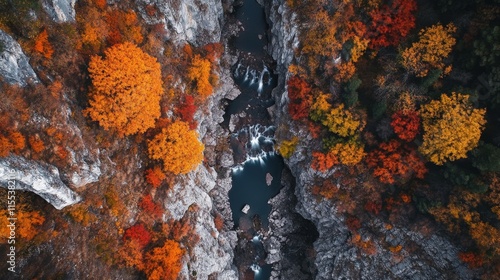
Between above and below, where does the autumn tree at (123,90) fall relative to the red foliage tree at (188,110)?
below

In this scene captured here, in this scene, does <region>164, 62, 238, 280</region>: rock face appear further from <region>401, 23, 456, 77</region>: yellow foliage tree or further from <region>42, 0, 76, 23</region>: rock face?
<region>401, 23, 456, 77</region>: yellow foliage tree

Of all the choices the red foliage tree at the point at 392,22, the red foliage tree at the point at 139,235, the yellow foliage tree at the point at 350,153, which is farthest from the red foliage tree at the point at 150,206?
the red foliage tree at the point at 392,22

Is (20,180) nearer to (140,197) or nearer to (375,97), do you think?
(140,197)

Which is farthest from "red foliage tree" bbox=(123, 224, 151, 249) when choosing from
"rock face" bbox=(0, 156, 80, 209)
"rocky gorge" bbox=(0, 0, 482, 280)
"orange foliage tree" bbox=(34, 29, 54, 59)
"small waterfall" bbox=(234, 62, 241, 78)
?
"small waterfall" bbox=(234, 62, 241, 78)

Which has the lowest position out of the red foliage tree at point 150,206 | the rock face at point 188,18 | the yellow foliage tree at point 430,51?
the red foliage tree at point 150,206

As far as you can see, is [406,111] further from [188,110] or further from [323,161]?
[188,110]

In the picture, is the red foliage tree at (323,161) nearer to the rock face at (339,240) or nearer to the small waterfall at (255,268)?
the rock face at (339,240)

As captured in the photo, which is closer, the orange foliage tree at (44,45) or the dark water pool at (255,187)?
the orange foliage tree at (44,45)
